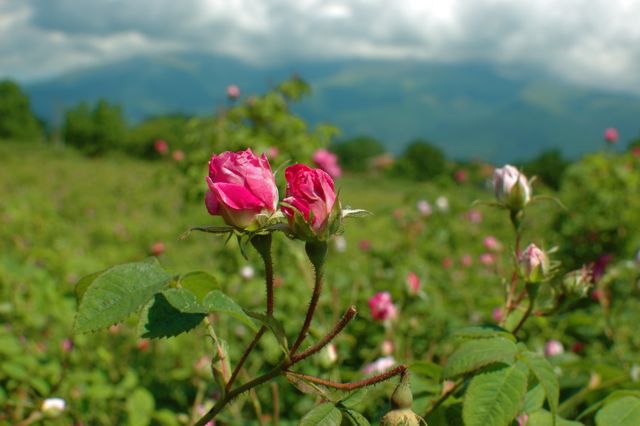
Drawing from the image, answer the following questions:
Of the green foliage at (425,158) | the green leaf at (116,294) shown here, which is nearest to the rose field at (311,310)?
the green leaf at (116,294)

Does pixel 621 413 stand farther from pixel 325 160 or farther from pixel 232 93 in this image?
pixel 232 93

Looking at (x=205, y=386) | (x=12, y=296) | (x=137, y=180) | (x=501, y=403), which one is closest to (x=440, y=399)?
(x=501, y=403)

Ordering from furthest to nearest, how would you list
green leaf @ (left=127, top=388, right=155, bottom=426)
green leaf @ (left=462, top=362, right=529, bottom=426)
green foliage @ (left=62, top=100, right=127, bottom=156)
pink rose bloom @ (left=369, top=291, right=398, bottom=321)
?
green foliage @ (left=62, top=100, right=127, bottom=156), pink rose bloom @ (left=369, top=291, right=398, bottom=321), green leaf @ (left=127, top=388, right=155, bottom=426), green leaf @ (left=462, top=362, right=529, bottom=426)

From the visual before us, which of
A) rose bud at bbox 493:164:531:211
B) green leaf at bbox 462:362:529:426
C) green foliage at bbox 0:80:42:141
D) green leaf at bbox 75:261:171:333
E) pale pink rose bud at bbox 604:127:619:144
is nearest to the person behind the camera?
green leaf at bbox 75:261:171:333

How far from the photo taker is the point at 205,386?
1.77 meters

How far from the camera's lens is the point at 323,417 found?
0.64 m

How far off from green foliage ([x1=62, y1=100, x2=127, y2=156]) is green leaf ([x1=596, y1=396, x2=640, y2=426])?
33.8 metres

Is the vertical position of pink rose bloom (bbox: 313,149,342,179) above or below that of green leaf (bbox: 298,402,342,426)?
below

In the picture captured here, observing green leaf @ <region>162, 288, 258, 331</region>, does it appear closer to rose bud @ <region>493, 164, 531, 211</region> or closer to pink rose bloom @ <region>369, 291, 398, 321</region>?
rose bud @ <region>493, 164, 531, 211</region>

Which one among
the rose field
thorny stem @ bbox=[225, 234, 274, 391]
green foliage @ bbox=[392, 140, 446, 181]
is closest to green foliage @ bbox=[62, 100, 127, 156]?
green foliage @ bbox=[392, 140, 446, 181]

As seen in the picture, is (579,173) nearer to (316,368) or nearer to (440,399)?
(316,368)

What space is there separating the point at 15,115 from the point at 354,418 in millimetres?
46689

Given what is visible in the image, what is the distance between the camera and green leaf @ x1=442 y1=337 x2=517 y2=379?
2.38ft

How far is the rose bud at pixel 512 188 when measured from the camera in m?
1.05
